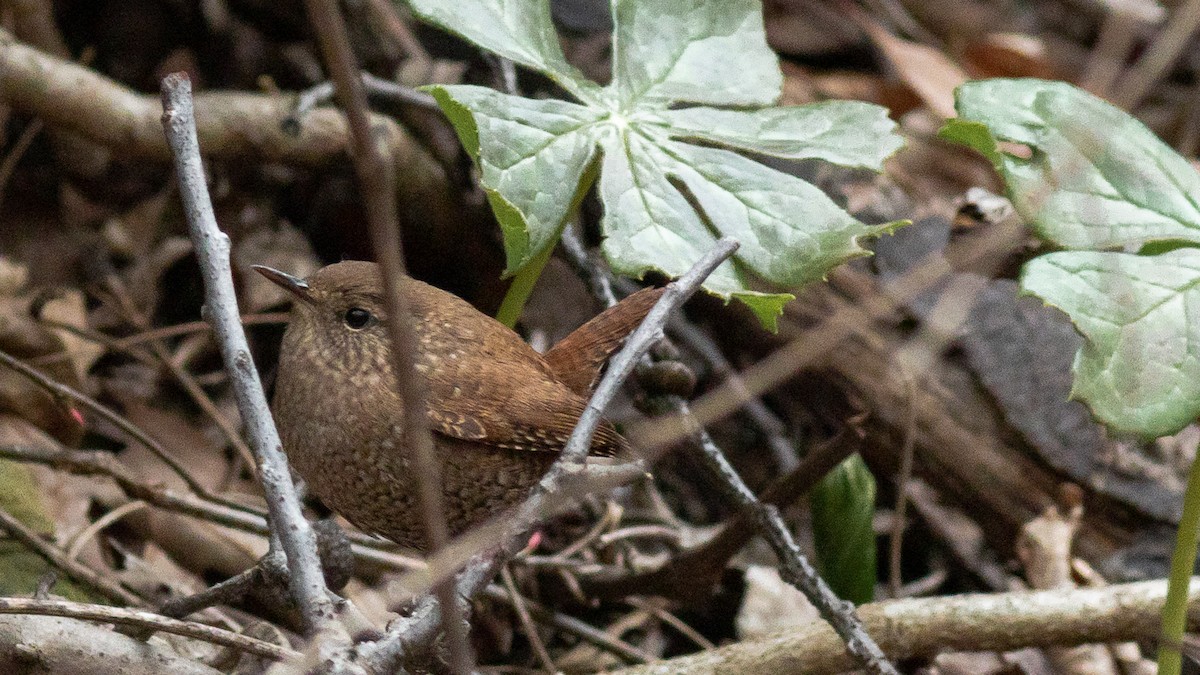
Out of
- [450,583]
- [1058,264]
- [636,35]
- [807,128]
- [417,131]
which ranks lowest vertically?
[450,583]

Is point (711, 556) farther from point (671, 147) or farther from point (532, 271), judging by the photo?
point (671, 147)

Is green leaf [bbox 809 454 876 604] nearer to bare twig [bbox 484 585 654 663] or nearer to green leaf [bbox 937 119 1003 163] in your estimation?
bare twig [bbox 484 585 654 663]

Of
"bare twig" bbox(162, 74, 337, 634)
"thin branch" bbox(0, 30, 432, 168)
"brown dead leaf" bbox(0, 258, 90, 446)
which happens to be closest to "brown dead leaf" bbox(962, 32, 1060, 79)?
"thin branch" bbox(0, 30, 432, 168)

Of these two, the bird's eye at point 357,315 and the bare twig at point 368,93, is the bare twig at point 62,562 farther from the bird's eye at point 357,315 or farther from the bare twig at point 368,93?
the bare twig at point 368,93

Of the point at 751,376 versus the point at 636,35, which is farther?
the point at 751,376

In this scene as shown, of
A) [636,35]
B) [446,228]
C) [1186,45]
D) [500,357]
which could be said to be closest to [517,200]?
[500,357]

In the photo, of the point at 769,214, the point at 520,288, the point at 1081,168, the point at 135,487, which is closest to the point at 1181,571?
the point at 1081,168

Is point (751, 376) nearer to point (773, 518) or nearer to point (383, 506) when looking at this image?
point (773, 518)
